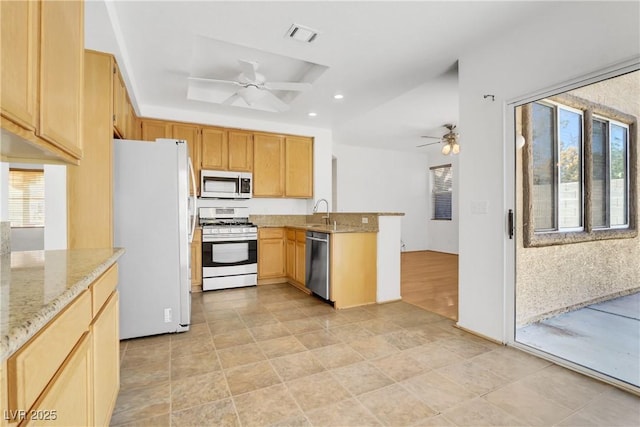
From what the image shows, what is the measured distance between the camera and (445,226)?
7.91 meters

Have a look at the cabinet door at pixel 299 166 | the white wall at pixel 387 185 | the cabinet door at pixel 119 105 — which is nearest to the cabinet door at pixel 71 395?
the cabinet door at pixel 119 105

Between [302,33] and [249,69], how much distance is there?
Result: 631 mm

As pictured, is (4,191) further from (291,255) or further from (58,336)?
(291,255)

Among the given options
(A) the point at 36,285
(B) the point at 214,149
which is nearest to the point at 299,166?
(B) the point at 214,149

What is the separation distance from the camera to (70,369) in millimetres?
935

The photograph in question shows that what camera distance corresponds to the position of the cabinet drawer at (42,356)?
24.7 inches

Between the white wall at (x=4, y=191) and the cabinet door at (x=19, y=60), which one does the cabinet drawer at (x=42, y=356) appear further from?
the white wall at (x=4, y=191)

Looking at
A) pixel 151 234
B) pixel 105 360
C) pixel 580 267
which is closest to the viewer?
pixel 105 360

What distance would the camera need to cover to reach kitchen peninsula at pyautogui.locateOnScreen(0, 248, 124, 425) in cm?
64

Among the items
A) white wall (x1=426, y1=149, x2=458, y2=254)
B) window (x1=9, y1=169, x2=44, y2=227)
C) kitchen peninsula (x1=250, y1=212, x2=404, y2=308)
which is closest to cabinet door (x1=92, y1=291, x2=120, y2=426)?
window (x1=9, y1=169, x2=44, y2=227)

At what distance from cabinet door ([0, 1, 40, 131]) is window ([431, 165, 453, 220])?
7.97m

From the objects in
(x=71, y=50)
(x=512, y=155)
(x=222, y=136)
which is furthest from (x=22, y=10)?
(x=222, y=136)

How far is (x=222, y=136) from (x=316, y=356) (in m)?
3.47

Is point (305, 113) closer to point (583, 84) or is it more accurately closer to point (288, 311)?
point (288, 311)
